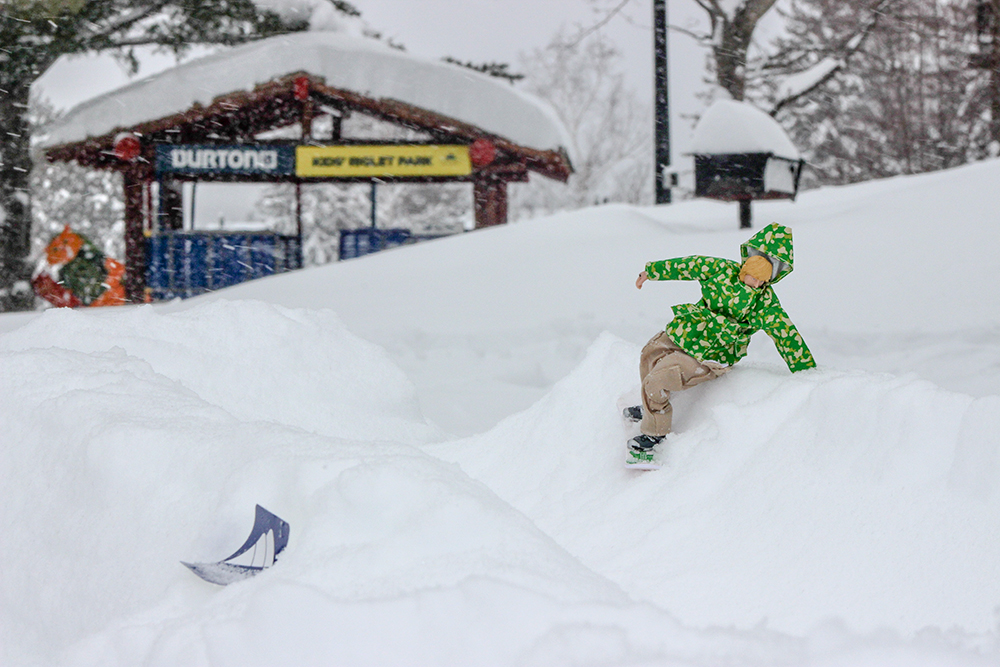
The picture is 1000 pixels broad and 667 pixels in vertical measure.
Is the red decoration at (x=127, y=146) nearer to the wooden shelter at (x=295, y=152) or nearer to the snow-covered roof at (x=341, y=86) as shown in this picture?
the wooden shelter at (x=295, y=152)

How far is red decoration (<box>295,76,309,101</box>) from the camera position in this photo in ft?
41.6

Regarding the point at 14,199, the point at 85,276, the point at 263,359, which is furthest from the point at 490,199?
the point at 263,359

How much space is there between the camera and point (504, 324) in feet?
25.0

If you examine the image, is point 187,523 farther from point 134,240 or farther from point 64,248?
point 134,240

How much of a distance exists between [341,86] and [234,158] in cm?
217

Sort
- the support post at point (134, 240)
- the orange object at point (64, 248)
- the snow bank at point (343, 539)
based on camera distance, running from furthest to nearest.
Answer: the support post at point (134, 240), the orange object at point (64, 248), the snow bank at point (343, 539)

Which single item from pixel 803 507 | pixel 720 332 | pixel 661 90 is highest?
pixel 661 90

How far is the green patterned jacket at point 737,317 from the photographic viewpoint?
353 centimetres

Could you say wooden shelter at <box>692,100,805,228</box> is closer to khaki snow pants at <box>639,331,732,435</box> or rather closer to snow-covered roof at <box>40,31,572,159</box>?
snow-covered roof at <box>40,31,572,159</box>

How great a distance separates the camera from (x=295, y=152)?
13344 millimetres

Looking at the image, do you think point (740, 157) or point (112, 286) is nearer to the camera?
point (740, 157)

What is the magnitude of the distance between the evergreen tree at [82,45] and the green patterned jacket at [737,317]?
11.9m

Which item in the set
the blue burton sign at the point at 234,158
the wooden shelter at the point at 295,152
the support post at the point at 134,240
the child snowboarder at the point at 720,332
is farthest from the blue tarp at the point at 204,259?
the child snowboarder at the point at 720,332

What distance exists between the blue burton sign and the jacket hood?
10.9 meters
